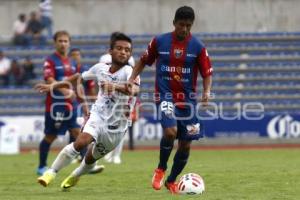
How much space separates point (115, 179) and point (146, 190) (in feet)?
6.92

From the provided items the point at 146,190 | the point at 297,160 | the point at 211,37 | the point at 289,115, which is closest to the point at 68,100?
the point at 146,190

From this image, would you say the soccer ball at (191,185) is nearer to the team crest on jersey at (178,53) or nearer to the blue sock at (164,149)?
the blue sock at (164,149)

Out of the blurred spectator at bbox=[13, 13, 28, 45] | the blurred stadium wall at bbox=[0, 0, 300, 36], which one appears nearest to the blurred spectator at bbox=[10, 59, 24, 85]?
the blurred spectator at bbox=[13, 13, 28, 45]

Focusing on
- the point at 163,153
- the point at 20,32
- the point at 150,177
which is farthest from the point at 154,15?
the point at 163,153

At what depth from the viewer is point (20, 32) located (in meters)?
28.9

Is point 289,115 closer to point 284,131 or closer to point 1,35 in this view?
point 284,131

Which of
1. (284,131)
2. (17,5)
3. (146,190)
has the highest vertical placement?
(17,5)

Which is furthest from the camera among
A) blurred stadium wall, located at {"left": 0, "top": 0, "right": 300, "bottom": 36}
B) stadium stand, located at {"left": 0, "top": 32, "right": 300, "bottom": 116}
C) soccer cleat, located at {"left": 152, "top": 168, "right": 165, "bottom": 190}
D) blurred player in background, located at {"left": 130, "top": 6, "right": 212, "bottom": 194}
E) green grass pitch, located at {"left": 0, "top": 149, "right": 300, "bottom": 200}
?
blurred stadium wall, located at {"left": 0, "top": 0, "right": 300, "bottom": 36}

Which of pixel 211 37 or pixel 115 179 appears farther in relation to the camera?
pixel 211 37

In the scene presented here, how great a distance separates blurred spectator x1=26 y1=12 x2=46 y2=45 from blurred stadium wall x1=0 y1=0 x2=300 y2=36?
3.75 ft

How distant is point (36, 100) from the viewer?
28.0 m

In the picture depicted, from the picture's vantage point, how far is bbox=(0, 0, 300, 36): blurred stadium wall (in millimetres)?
29625

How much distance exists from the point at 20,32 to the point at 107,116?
60.9ft

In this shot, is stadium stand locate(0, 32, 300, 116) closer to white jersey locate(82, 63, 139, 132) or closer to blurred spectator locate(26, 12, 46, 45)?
blurred spectator locate(26, 12, 46, 45)
